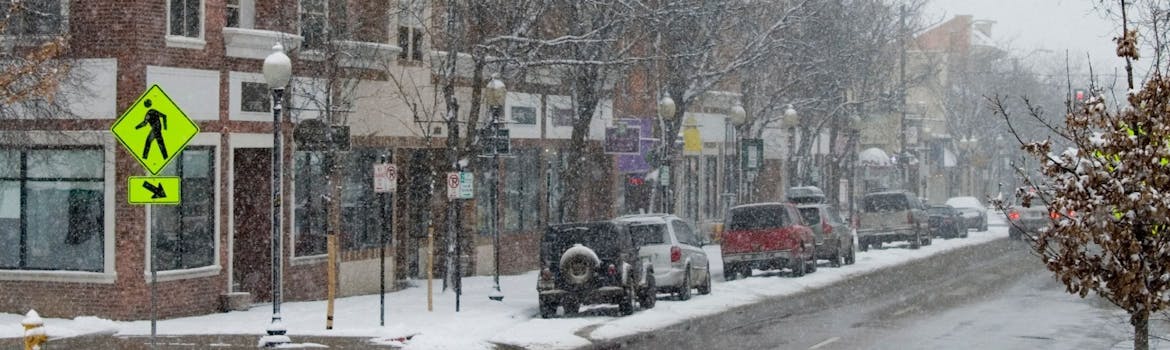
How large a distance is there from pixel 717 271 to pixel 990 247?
15.8 meters

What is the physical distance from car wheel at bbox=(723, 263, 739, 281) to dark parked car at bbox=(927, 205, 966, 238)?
22971 millimetres

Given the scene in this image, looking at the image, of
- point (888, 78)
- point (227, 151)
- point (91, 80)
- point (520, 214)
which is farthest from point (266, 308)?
point (888, 78)

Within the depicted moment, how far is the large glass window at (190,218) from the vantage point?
23828mm

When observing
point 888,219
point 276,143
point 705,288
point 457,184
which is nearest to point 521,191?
point 705,288

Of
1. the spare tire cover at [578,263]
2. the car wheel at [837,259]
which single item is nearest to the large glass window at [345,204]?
the spare tire cover at [578,263]

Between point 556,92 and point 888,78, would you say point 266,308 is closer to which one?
point 556,92

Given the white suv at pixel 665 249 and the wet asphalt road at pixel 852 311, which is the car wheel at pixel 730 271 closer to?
the wet asphalt road at pixel 852 311

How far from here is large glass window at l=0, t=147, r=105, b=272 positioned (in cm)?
2350

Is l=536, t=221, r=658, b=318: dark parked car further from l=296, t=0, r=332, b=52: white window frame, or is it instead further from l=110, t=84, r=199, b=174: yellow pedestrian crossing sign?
l=110, t=84, r=199, b=174: yellow pedestrian crossing sign

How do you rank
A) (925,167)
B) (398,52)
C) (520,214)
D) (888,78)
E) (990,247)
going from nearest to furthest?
(398,52) < (520,214) < (990,247) < (888,78) < (925,167)

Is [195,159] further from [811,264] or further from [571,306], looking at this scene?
[811,264]

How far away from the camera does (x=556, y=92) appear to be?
35.8 m

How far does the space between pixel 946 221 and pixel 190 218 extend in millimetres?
36596

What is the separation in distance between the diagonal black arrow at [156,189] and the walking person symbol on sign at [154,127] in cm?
39
